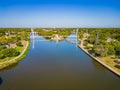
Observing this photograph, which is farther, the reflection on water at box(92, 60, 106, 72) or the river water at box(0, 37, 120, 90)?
the reflection on water at box(92, 60, 106, 72)

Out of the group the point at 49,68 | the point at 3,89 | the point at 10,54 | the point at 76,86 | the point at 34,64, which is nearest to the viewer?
the point at 3,89

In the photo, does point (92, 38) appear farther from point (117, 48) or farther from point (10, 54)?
point (10, 54)

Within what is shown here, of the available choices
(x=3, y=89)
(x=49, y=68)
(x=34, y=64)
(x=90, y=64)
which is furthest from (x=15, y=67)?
(x=90, y=64)

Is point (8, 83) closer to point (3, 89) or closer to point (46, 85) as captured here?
point (3, 89)

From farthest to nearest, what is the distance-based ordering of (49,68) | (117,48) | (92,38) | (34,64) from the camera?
(92,38) → (117,48) → (34,64) → (49,68)

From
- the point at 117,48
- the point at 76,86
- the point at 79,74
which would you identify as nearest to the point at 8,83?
the point at 76,86

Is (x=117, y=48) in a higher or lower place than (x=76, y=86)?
higher

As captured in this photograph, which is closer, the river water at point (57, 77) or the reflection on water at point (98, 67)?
the river water at point (57, 77)

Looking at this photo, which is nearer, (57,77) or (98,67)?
(57,77)

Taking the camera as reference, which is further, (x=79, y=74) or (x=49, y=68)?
(x=49, y=68)
